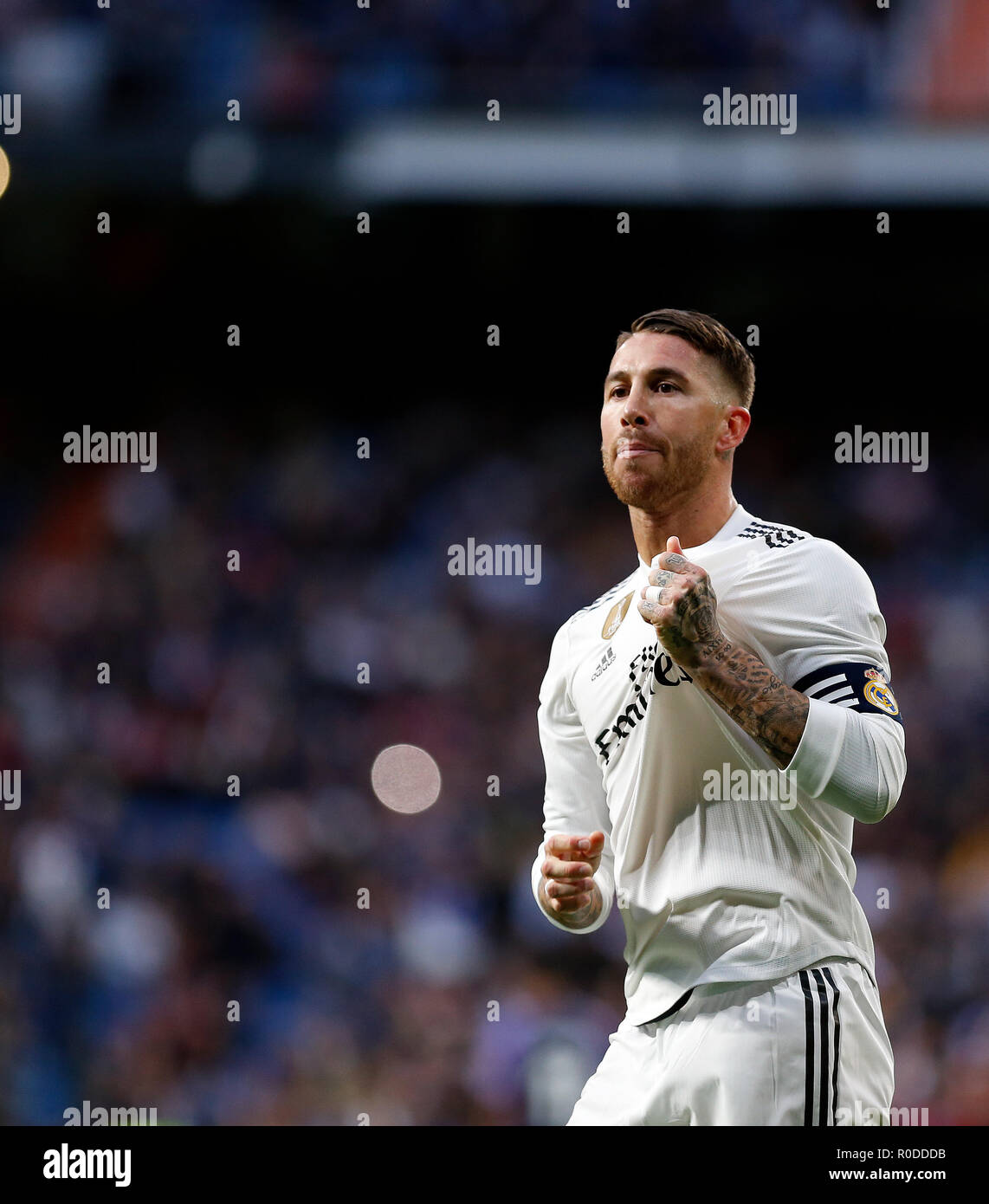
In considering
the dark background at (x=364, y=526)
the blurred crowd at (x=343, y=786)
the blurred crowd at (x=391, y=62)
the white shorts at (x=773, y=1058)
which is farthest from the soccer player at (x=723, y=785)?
the blurred crowd at (x=391, y=62)

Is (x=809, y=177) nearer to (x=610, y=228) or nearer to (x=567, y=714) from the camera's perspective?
(x=610, y=228)

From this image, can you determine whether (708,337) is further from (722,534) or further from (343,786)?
(343,786)

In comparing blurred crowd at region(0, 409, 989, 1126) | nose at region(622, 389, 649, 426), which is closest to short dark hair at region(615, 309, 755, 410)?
nose at region(622, 389, 649, 426)

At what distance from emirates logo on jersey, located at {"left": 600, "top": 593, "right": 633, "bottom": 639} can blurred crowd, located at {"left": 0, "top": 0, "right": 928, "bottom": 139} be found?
7861mm

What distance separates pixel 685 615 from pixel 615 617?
2.10ft

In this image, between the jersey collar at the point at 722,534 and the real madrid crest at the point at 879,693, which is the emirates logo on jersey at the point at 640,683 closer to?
the jersey collar at the point at 722,534

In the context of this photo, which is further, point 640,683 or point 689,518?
point 689,518

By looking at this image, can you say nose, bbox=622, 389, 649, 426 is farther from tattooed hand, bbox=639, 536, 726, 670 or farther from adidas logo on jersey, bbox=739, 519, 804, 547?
tattooed hand, bbox=639, 536, 726, 670

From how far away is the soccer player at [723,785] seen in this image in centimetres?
287

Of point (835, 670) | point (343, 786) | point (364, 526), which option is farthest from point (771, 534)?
point (364, 526)

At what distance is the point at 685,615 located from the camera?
285 centimetres

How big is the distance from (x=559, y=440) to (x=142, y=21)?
4381 mm

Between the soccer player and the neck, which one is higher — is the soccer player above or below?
below

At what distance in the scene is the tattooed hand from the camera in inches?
112
